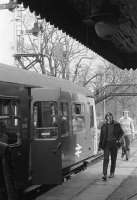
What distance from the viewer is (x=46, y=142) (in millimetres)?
10484

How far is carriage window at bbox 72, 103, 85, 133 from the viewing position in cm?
1419

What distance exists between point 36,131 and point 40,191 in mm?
1874

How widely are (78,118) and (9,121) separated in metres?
5.05

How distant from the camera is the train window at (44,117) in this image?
10891 millimetres

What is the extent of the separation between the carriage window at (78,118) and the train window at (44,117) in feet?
8.84

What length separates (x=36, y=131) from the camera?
10914mm

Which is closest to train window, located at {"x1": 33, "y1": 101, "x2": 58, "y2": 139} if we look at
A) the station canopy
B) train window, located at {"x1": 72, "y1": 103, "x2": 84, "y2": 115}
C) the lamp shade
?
the station canopy

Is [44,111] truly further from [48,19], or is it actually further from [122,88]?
[122,88]

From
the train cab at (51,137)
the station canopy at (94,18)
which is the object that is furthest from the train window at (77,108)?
the station canopy at (94,18)

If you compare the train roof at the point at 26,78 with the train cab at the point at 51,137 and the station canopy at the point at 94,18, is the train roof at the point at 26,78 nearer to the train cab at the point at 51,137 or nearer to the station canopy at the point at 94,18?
the train cab at the point at 51,137

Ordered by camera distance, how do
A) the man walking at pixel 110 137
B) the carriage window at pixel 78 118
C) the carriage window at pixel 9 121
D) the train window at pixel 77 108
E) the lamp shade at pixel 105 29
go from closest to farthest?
the lamp shade at pixel 105 29 < the carriage window at pixel 9 121 < the man walking at pixel 110 137 < the carriage window at pixel 78 118 < the train window at pixel 77 108

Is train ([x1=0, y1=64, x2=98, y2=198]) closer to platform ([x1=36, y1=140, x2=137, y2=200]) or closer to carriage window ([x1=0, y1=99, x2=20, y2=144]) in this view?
carriage window ([x1=0, y1=99, x2=20, y2=144])

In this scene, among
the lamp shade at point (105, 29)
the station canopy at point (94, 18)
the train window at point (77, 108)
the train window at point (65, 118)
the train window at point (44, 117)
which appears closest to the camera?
the station canopy at point (94, 18)

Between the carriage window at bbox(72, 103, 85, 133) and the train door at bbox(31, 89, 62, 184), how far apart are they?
2.75 m
